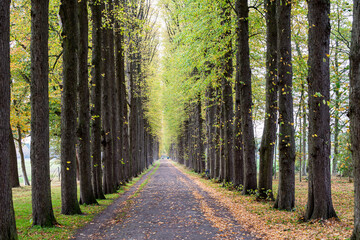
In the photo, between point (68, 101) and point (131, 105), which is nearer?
point (68, 101)

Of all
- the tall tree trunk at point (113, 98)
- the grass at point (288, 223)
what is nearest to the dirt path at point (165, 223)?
the grass at point (288, 223)

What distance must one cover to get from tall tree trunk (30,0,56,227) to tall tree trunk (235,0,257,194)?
9.17 meters

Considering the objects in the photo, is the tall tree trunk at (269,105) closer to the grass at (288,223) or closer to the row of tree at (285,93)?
the row of tree at (285,93)

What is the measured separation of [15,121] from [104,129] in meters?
8.65

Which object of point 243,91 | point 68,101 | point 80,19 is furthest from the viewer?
point 243,91

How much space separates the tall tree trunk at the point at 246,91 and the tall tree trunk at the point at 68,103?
7833 millimetres

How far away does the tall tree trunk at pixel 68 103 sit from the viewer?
10.4 metres

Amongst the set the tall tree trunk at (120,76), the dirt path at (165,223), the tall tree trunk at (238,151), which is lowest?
the dirt path at (165,223)

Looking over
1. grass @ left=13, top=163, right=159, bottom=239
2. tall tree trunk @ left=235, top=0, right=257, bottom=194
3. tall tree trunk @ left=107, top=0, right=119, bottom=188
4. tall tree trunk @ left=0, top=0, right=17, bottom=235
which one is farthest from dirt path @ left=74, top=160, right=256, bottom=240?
tall tree trunk @ left=107, top=0, right=119, bottom=188

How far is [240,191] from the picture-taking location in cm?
1698

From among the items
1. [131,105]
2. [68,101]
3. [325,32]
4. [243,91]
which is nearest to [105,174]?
[68,101]

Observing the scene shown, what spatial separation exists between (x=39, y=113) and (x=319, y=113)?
7.89 metres

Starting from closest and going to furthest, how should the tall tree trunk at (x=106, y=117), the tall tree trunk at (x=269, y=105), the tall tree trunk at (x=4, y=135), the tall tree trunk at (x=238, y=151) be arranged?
1. the tall tree trunk at (x=4, y=135)
2. the tall tree trunk at (x=269, y=105)
3. the tall tree trunk at (x=106, y=117)
4. the tall tree trunk at (x=238, y=151)

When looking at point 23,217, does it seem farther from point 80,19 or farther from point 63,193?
point 80,19
